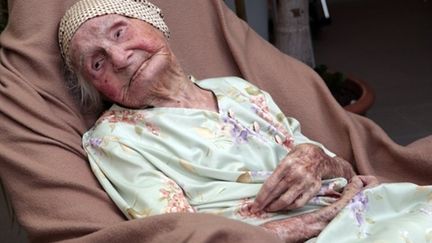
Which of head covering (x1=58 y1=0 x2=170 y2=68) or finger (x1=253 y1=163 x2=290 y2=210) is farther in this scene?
head covering (x1=58 y1=0 x2=170 y2=68)

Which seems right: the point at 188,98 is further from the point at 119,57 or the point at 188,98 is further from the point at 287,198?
the point at 287,198

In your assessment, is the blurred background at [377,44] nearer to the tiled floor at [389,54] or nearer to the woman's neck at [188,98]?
the tiled floor at [389,54]

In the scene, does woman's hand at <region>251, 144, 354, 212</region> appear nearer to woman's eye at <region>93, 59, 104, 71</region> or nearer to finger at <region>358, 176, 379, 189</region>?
finger at <region>358, 176, 379, 189</region>

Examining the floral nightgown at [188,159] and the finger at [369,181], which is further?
the finger at [369,181]

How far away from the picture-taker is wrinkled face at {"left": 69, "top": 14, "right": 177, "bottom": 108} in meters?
1.48

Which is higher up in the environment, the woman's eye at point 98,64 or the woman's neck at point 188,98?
the woman's eye at point 98,64

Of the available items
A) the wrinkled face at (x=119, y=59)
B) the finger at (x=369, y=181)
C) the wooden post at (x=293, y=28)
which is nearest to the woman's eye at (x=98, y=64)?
the wrinkled face at (x=119, y=59)

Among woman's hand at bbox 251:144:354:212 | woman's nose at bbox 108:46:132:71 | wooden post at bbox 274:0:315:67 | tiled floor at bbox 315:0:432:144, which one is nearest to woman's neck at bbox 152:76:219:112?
woman's nose at bbox 108:46:132:71

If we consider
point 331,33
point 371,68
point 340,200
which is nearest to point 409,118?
point 371,68

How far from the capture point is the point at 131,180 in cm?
139

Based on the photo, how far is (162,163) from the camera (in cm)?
144

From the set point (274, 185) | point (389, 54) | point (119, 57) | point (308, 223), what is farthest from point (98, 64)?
point (389, 54)

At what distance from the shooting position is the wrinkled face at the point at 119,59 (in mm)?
1483

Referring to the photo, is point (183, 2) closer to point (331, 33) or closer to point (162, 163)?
point (162, 163)
